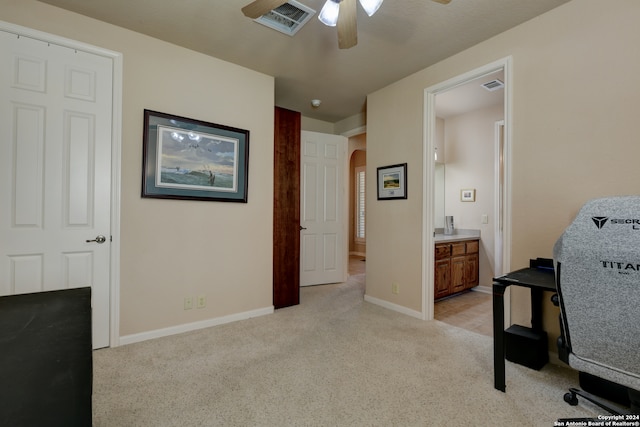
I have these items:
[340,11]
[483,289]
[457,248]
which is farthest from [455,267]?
[340,11]

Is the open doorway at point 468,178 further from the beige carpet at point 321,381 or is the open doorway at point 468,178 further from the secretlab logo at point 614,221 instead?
the secretlab logo at point 614,221

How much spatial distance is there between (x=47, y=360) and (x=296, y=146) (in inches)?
125

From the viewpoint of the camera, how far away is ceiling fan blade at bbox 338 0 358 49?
165 centimetres

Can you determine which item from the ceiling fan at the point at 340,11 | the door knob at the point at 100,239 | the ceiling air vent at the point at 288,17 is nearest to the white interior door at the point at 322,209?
the ceiling air vent at the point at 288,17

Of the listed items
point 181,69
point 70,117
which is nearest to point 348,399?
point 70,117

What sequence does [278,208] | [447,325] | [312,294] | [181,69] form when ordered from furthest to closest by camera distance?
1. [312,294]
2. [278,208]
3. [447,325]
4. [181,69]

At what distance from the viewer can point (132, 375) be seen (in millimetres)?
1996

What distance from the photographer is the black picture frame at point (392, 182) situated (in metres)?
3.29

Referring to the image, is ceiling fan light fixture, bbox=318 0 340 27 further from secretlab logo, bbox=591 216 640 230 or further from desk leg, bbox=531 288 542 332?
desk leg, bbox=531 288 542 332

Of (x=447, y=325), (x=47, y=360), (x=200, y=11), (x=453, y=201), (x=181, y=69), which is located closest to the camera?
(x=47, y=360)

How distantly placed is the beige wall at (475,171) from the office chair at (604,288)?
10.3ft

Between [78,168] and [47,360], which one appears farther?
[78,168]

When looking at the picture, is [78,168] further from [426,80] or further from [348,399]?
[426,80]

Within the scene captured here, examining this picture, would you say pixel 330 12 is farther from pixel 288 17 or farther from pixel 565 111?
pixel 565 111
